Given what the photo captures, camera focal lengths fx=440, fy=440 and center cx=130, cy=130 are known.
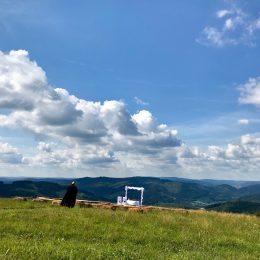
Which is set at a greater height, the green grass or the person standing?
the person standing

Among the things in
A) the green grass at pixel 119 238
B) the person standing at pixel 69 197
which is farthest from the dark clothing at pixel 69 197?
the green grass at pixel 119 238

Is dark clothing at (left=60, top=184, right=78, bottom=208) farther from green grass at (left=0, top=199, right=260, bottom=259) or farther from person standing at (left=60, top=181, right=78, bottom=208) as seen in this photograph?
green grass at (left=0, top=199, right=260, bottom=259)

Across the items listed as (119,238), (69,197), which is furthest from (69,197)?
(119,238)

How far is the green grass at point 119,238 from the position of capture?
48.6 ft

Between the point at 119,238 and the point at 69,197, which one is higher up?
the point at 69,197

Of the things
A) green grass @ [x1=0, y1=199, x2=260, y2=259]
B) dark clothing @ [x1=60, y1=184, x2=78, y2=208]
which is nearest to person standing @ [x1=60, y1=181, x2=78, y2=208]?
dark clothing @ [x1=60, y1=184, x2=78, y2=208]

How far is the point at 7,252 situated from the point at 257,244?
47.4 feet

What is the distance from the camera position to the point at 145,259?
588 inches

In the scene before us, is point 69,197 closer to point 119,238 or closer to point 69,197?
point 69,197

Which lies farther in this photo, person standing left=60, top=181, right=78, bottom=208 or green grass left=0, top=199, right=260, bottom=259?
person standing left=60, top=181, right=78, bottom=208

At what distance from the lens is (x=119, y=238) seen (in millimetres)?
20734

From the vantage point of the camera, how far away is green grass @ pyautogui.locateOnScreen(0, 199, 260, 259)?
1482 cm

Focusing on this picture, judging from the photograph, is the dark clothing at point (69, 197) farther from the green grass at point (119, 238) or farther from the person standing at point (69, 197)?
the green grass at point (119, 238)

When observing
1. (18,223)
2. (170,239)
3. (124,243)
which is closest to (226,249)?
(170,239)
